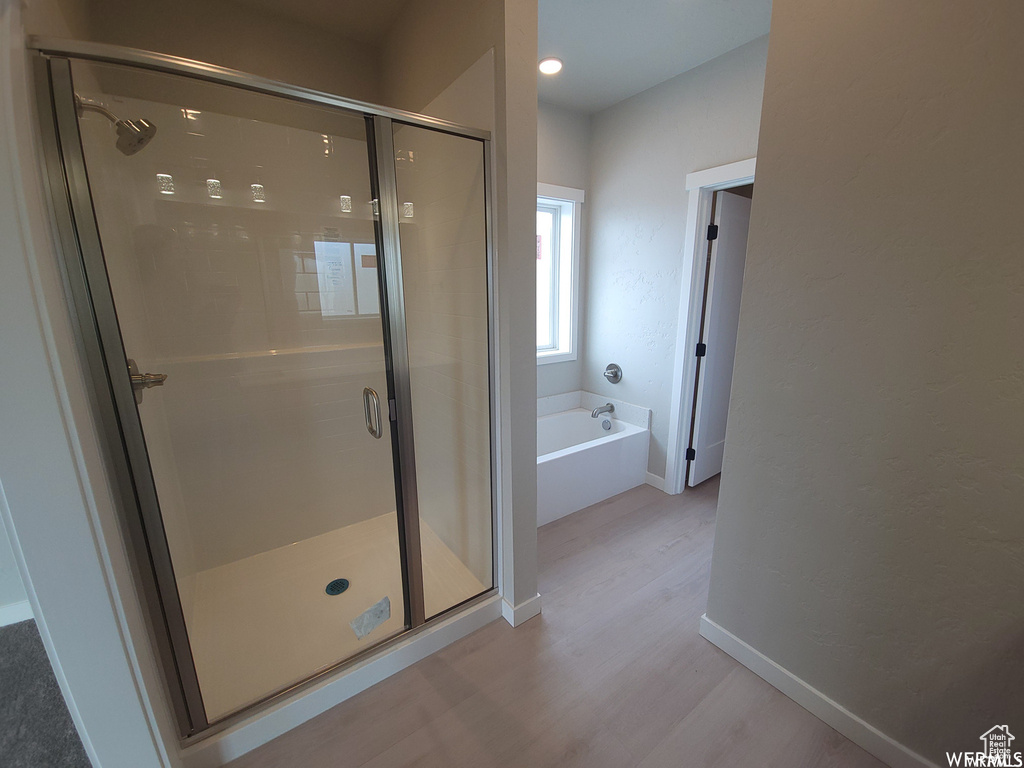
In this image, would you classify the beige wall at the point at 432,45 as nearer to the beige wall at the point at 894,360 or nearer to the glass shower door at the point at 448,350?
the glass shower door at the point at 448,350

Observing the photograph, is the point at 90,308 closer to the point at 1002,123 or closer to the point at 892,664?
the point at 1002,123

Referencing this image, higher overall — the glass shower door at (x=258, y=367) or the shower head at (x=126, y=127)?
the shower head at (x=126, y=127)

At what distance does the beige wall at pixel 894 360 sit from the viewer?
0.94m

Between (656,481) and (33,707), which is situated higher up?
(33,707)

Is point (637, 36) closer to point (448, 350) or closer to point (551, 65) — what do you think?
point (551, 65)

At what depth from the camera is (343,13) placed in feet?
6.28

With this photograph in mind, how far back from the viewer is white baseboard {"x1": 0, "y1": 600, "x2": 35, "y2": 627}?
2.83 ft

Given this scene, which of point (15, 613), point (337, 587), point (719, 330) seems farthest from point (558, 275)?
point (15, 613)

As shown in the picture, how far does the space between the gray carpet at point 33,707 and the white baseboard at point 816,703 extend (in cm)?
197

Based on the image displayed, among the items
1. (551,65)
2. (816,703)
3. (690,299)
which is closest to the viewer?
(816,703)

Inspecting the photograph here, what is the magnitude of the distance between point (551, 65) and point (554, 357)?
1.89 metres

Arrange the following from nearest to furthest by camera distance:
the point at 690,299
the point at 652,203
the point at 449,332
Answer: the point at 449,332
the point at 690,299
the point at 652,203

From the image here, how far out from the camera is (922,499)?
1.09 m
